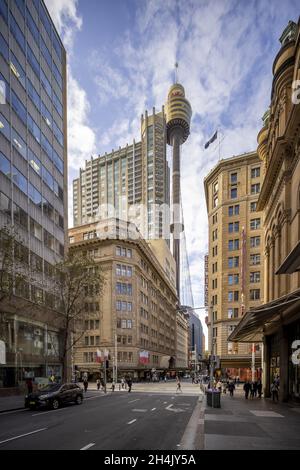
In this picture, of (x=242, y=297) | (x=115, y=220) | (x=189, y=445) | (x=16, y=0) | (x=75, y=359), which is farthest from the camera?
(x=115, y=220)

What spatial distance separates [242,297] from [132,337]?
89.8ft

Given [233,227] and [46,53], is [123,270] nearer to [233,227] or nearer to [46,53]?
[233,227]

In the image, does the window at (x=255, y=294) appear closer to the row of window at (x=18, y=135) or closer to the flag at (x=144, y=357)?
the flag at (x=144, y=357)

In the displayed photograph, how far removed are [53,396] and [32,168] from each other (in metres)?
25.0

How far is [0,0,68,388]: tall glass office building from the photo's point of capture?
3488 centimetres

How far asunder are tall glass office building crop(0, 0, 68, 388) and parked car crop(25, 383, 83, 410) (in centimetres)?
925

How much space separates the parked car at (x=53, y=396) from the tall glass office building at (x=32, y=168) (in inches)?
364

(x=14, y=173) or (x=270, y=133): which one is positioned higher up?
(x=270, y=133)

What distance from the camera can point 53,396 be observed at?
A: 78.2 feet

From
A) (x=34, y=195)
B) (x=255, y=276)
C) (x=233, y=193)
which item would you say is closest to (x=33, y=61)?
(x=34, y=195)

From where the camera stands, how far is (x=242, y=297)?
2468 inches

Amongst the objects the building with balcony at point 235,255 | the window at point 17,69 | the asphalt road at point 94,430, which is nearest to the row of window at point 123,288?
the building with balcony at point 235,255

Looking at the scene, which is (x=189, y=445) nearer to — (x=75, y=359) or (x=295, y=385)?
(x=295, y=385)
